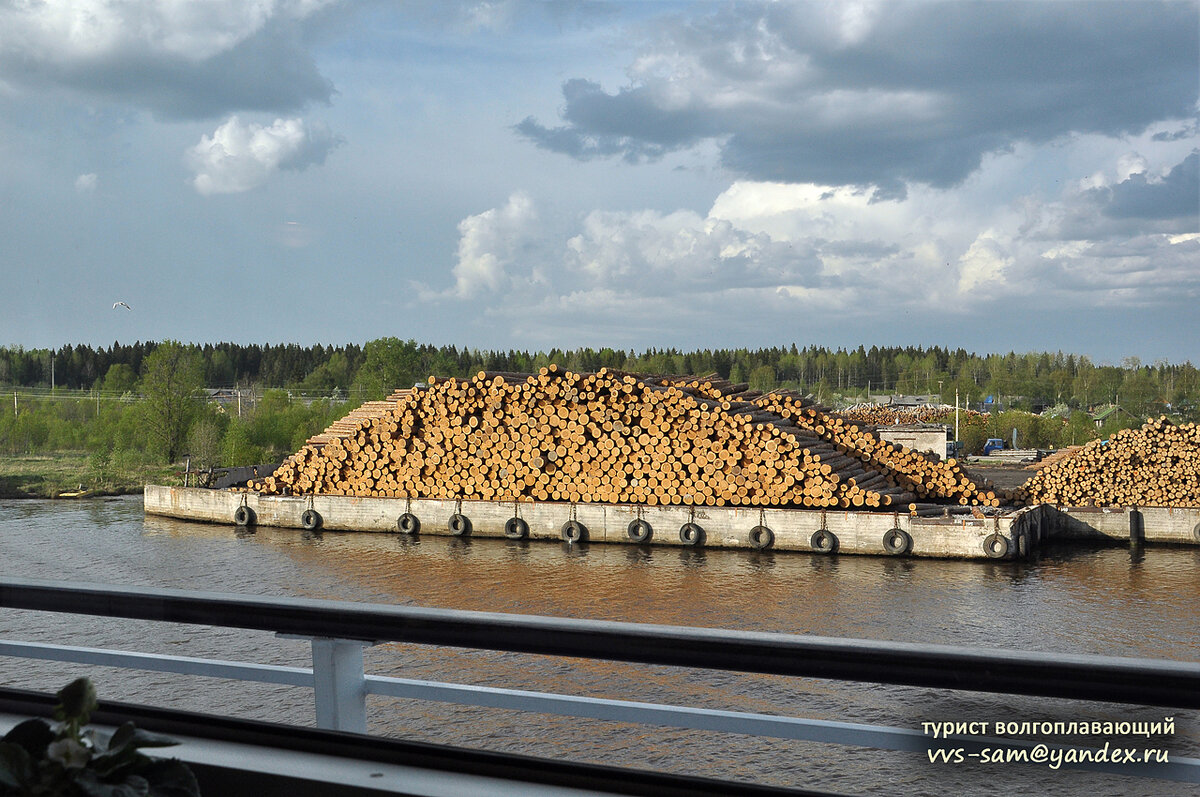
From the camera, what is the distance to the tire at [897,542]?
20.3 metres

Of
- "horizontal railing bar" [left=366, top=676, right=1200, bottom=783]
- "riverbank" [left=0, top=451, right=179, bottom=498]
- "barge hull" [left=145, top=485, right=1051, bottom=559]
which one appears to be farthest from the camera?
"riverbank" [left=0, top=451, right=179, bottom=498]

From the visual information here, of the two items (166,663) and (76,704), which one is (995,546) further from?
(76,704)

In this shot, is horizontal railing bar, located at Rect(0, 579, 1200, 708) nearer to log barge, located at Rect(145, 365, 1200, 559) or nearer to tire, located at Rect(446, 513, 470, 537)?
log barge, located at Rect(145, 365, 1200, 559)

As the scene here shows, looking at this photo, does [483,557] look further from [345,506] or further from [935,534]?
[935,534]

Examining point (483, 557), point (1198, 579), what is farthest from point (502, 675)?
point (1198, 579)

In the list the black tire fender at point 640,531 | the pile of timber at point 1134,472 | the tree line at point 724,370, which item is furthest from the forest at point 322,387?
the pile of timber at point 1134,472

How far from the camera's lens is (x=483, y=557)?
69.3 feet

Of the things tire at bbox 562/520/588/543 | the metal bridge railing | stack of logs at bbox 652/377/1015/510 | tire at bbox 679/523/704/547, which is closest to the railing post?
the metal bridge railing

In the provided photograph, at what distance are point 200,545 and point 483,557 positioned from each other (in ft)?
24.4

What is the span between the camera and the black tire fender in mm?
22188

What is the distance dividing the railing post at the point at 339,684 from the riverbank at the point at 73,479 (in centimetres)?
4208

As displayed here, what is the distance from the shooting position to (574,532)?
22688 millimetres

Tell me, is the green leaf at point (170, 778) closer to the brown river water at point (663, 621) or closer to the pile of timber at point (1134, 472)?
the brown river water at point (663, 621)

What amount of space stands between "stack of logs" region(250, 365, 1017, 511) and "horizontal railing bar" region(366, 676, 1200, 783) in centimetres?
2039
